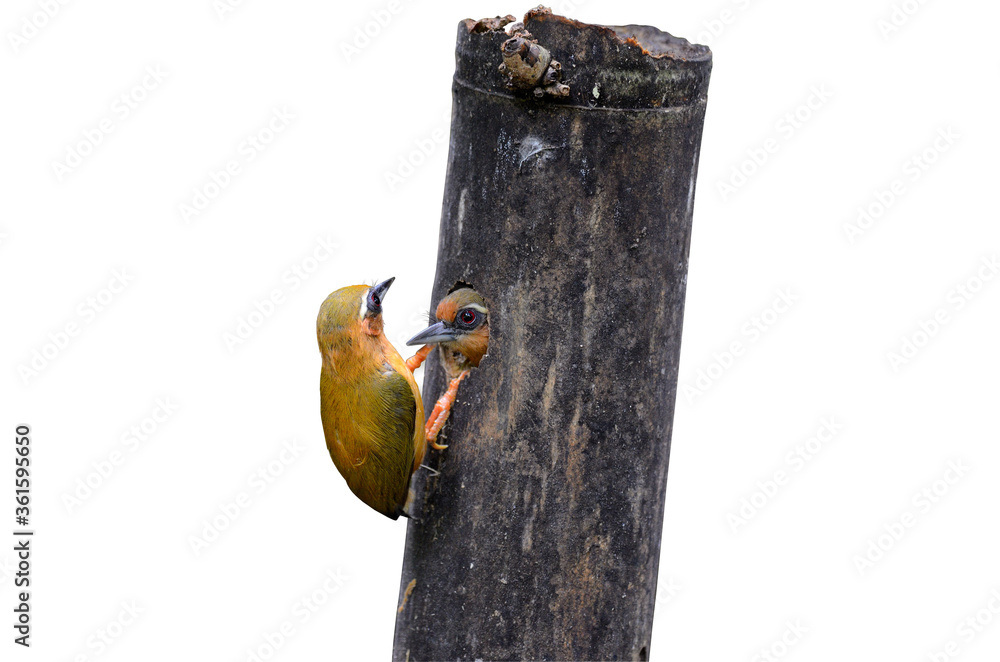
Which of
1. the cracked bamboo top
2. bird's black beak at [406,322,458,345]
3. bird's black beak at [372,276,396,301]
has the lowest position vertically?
bird's black beak at [406,322,458,345]

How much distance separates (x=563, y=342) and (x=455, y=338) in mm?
464

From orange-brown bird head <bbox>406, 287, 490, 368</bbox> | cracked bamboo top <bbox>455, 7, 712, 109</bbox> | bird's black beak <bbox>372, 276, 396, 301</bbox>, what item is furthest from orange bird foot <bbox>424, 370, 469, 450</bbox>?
cracked bamboo top <bbox>455, 7, 712, 109</bbox>

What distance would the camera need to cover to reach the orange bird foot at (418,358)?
5566 mm

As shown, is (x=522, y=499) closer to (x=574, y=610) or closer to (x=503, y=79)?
(x=574, y=610)

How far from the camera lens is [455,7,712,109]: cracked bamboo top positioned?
4914 mm

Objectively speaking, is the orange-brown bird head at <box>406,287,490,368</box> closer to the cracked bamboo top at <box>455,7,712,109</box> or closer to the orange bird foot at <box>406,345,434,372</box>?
the orange bird foot at <box>406,345,434,372</box>

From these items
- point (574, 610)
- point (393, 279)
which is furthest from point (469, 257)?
point (574, 610)

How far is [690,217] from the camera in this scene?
533cm

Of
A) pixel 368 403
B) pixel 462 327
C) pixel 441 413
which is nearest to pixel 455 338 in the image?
pixel 462 327

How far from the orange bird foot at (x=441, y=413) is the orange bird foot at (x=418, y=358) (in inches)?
9.1

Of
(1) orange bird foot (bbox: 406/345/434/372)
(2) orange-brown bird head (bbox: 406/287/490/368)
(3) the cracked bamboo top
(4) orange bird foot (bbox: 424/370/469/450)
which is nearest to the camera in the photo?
(3) the cracked bamboo top

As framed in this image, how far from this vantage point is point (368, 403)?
17.4 feet

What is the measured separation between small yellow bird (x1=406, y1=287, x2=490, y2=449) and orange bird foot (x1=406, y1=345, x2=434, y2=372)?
0.36ft

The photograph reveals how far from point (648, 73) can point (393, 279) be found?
4.31ft
